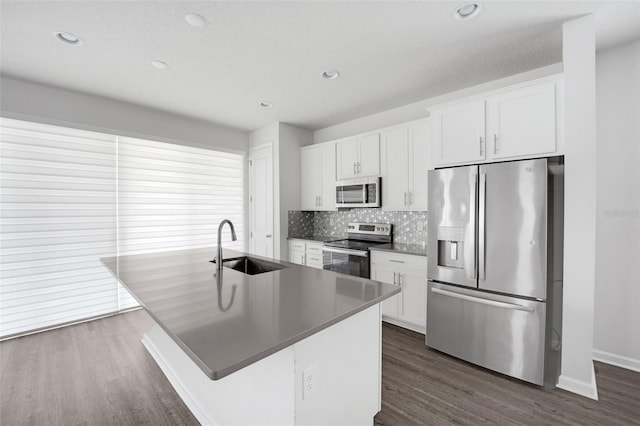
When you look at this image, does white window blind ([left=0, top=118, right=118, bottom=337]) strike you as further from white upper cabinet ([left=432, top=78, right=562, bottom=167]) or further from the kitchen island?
white upper cabinet ([left=432, top=78, right=562, bottom=167])

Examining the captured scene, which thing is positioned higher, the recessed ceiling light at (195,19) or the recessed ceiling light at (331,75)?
the recessed ceiling light at (331,75)

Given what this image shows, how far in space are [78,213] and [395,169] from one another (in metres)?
3.95

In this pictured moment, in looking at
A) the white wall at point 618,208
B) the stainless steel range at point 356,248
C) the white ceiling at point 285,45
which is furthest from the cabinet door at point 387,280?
the white ceiling at point 285,45

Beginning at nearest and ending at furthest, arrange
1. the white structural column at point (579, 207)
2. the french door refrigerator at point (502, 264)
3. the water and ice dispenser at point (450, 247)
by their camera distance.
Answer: the white structural column at point (579, 207) < the french door refrigerator at point (502, 264) < the water and ice dispenser at point (450, 247)

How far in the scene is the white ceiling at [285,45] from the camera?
1.99 m

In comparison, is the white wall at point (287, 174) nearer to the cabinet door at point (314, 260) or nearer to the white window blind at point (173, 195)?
the cabinet door at point (314, 260)

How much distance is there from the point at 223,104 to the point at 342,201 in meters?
2.08

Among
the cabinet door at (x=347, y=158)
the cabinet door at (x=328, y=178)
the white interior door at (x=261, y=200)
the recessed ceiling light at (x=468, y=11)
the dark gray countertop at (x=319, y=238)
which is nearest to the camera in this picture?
the recessed ceiling light at (x=468, y=11)

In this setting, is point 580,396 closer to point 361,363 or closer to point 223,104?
point 361,363

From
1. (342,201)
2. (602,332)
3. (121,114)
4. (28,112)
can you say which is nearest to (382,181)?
(342,201)

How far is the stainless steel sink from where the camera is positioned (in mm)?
2513

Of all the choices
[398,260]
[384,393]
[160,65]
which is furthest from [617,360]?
[160,65]

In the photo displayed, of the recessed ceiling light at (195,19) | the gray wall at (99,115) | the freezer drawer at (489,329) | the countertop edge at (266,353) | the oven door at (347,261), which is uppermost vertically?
the recessed ceiling light at (195,19)

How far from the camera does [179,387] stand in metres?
2.15
